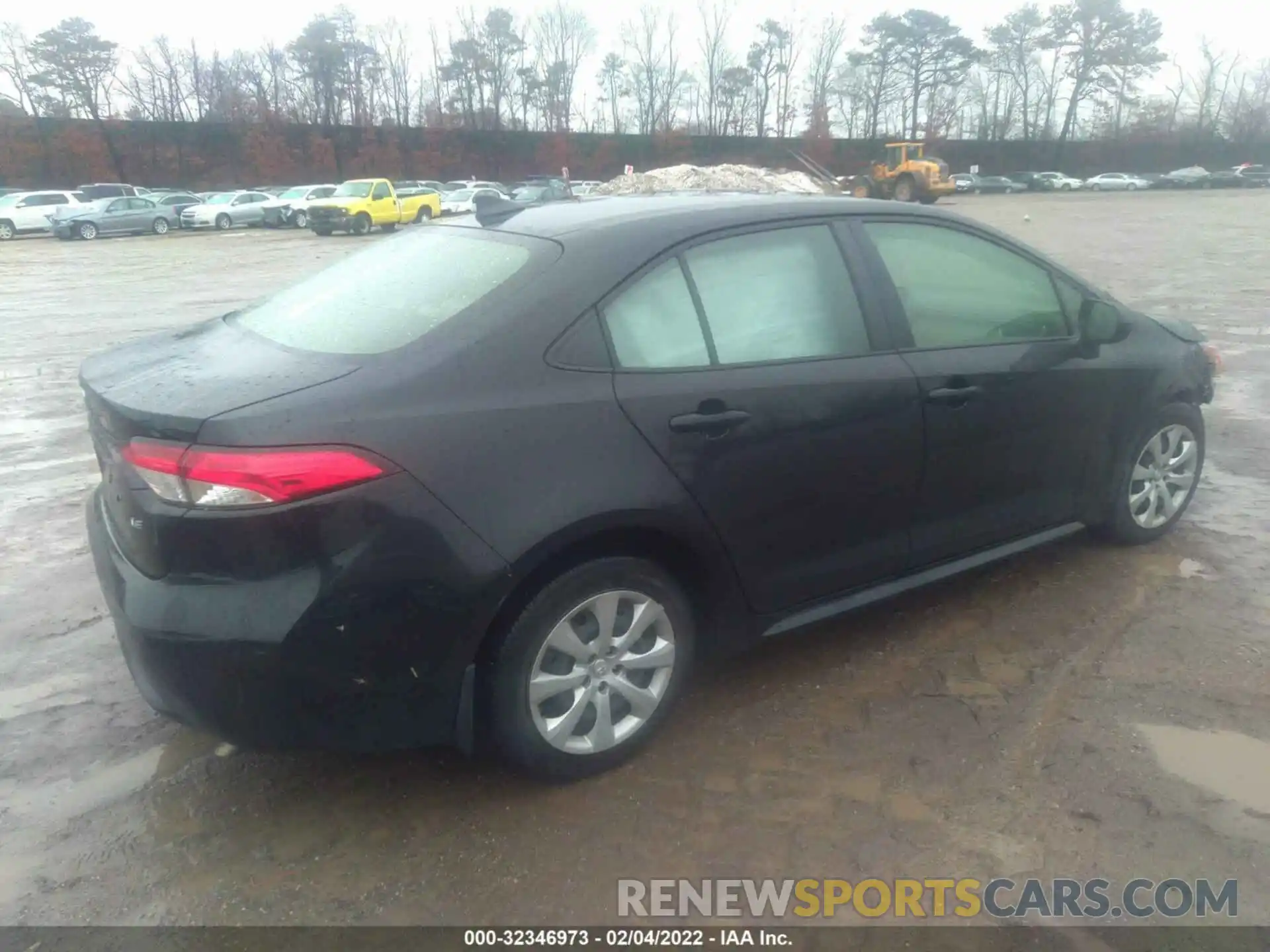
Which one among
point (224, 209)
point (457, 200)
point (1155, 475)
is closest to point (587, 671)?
point (1155, 475)

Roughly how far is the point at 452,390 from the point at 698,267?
3.27ft

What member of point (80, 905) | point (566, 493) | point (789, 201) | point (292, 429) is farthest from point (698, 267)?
point (80, 905)

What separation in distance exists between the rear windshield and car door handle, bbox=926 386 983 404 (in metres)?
1.52

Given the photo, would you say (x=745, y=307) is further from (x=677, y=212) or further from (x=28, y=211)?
(x=28, y=211)

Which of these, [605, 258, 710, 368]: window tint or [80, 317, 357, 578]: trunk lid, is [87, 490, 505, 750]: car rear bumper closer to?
[80, 317, 357, 578]: trunk lid

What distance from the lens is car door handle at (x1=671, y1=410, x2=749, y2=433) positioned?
A: 3.04 metres

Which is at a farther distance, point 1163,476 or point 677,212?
point 1163,476

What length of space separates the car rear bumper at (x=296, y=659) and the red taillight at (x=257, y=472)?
21 centimetres

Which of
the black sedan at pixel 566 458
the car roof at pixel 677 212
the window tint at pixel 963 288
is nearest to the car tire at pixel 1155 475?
the black sedan at pixel 566 458

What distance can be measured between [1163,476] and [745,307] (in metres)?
2.56

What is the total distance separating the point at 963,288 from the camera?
392 centimetres

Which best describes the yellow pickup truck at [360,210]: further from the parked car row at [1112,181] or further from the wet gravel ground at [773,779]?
the parked car row at [1112,181]

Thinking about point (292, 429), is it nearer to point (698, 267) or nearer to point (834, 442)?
point (698, 267)

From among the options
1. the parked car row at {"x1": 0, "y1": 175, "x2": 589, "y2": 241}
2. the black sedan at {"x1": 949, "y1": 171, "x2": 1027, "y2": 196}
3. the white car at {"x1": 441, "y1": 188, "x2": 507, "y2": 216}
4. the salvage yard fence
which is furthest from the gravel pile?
the black sedan at {"x1": 949, "y1": 171, "x2": 1027, "y2": 196}
